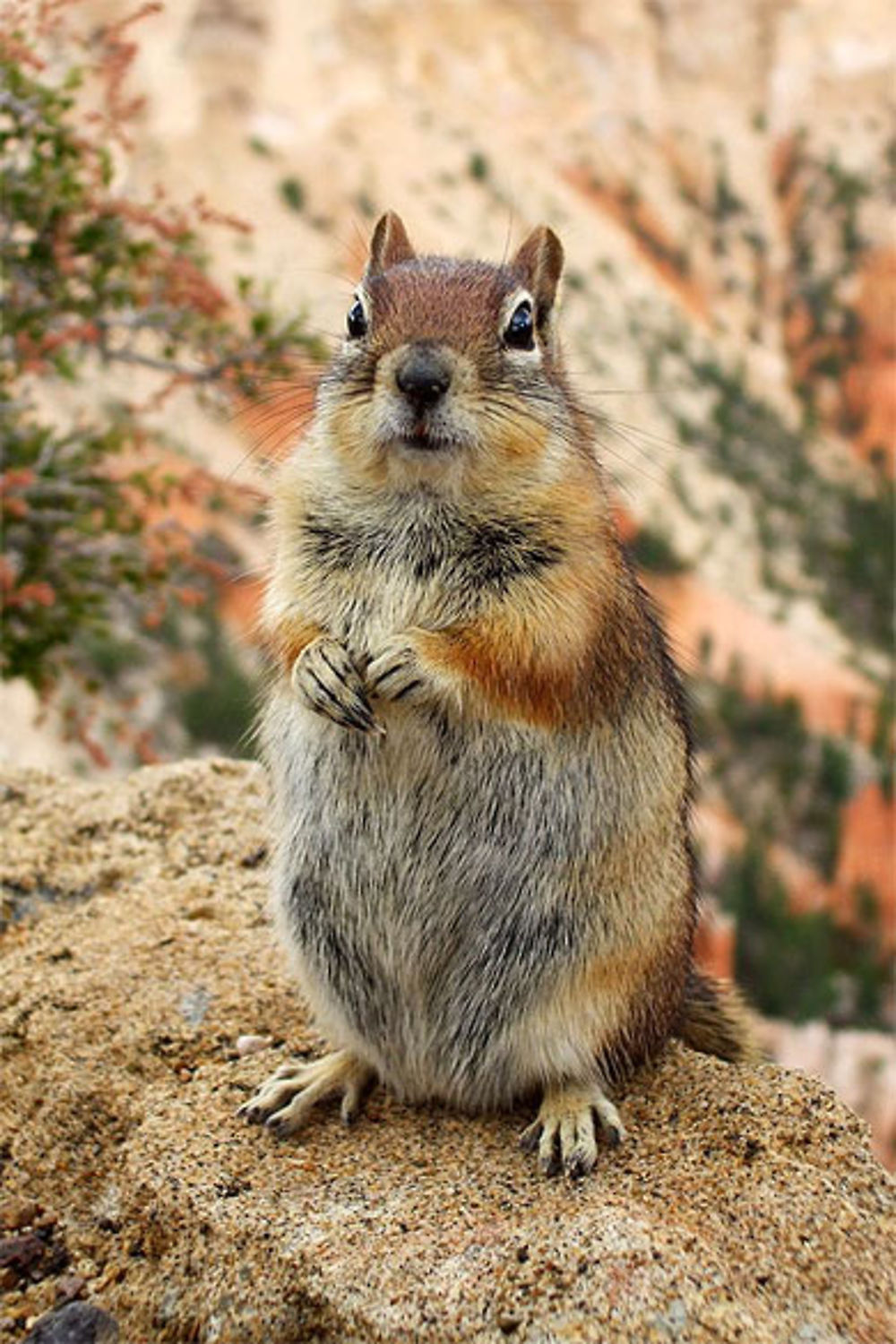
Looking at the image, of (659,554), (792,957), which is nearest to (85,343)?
(792,957)

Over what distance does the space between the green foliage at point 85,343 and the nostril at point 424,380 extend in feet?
13.3

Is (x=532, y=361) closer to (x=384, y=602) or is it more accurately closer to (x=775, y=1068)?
(x=384, y=602)

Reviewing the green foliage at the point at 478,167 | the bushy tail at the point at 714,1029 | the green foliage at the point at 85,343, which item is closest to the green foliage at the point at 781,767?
the green foliage at the point at 478,167

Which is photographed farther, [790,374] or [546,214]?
[790,374]

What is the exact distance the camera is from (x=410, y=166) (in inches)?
1916

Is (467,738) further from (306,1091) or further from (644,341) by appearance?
(644,341)

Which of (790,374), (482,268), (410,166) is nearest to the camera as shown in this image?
(482,268)

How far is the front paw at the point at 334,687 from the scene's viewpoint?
12.8 ft

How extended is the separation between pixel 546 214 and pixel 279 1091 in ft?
156

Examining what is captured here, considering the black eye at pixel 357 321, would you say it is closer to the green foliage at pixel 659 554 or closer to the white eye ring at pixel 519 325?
the white eye ring at pixel 519 325

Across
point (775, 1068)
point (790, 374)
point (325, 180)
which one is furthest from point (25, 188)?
point (790, 374)

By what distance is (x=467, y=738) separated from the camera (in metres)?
3.99

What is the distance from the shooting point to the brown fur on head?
3932mm

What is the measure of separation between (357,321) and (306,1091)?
215 cm
